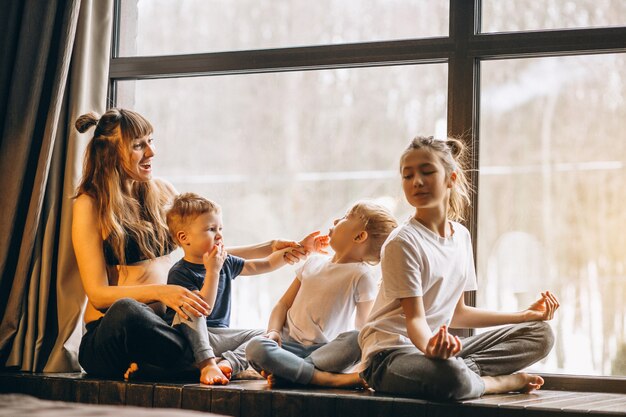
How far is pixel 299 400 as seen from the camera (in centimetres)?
212

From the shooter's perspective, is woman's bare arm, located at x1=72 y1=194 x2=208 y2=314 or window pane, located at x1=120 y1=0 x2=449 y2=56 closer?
woman's bare arm, located at x1=72 y1=194 x2=208 y2=314

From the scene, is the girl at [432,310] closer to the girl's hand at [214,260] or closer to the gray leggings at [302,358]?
the gray leggings at [302,358]

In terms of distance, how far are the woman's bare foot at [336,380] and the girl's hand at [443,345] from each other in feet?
1.12

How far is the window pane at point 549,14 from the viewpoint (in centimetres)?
257

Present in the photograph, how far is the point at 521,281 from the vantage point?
2.58 m

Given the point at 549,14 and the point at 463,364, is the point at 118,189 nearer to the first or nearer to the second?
the point at 463,364

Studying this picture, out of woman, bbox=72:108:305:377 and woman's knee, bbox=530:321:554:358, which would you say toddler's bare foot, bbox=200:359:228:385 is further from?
woman's knee, bbox=530:321:554:358

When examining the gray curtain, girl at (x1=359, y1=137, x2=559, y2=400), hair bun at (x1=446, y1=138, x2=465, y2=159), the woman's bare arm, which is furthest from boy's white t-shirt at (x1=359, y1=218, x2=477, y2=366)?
the gray curtain

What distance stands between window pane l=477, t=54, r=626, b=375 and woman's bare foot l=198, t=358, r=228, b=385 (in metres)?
0.82

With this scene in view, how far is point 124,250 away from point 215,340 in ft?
1.25

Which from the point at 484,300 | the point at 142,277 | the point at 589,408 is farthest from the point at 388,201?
the point at 589,408

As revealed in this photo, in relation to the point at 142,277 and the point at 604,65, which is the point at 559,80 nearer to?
the point at 604,65

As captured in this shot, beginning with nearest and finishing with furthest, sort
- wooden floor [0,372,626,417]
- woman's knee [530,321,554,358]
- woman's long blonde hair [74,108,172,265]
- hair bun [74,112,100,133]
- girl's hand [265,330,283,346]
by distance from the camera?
wooden floor [0,372,626,417]
woman's knee [530,321,554,358]
girl's hand [265,330,283,346]
woman's long blonde hair [74,108,172,265]
hair bun [74,112,100,133]

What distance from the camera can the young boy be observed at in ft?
7.86
